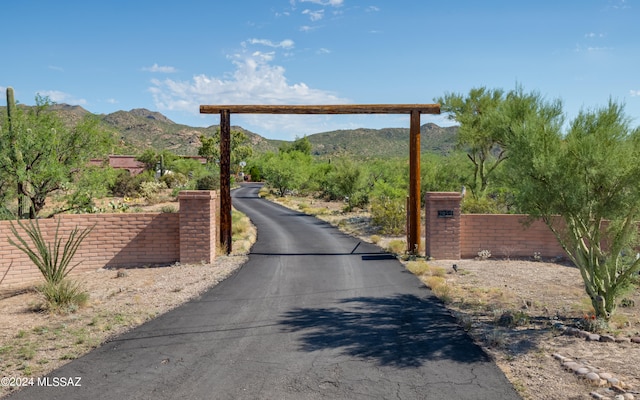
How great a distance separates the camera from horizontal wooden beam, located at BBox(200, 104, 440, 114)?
15797 mm

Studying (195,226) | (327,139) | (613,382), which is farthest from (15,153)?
(327,139)

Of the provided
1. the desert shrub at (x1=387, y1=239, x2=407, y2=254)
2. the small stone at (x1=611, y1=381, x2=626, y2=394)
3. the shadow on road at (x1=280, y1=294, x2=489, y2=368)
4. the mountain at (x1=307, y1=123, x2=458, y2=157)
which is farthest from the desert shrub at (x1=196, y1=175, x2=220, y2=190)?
the mountain at (x1=307, y1=123, x2=458, y2=157)

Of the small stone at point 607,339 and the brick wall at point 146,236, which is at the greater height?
the brick wall at point 146,236

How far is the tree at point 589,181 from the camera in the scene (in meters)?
8.23

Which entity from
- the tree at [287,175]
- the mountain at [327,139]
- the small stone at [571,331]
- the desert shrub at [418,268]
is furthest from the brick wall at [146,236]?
the mountain at [327,139]

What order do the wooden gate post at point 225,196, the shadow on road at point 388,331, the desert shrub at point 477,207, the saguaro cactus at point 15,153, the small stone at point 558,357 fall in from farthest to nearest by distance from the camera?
the desert shrub at point 477,207
the wooden gate post at point 225,196
the saguaro cactus at point 15,153
the shadow on road at point 388,331
the small stone at point 558,357

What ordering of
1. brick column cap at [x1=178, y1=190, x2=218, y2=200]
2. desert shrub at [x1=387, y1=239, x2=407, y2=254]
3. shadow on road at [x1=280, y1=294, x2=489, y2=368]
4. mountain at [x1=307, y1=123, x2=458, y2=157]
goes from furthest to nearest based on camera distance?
mountain at [x1=307, y1=123, x2=458, y2=157]
desert shrub at [x1=387, y1=239, x2=407, y2=254]
brick column cap at [x1=178, y1=190, x2=218, y2=200]
shadow on road at [x1=280, y1=294, x2=489, y2=368]

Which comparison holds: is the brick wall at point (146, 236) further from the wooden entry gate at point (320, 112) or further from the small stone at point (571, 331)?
the small stone at point (571, 331)

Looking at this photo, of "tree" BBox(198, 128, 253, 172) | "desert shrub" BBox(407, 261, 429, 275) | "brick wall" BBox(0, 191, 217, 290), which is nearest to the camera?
"desert shrub" BBox(407, 261, 429, 275)

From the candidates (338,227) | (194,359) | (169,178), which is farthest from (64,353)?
(169,178)

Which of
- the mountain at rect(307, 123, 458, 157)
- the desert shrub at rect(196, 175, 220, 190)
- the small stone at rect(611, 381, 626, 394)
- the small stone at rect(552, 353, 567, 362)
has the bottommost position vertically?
the small stone at rect(552, 353, 567, 362)

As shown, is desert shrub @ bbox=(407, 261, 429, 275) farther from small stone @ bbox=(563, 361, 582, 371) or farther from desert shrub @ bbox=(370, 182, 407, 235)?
desert shrub @ bbox=(370, 182, 407, 235)

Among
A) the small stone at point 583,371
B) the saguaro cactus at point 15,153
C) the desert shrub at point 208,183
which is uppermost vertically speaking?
the saguaro cactus at point 15,153

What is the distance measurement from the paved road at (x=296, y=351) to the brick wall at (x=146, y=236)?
9.45 feet
